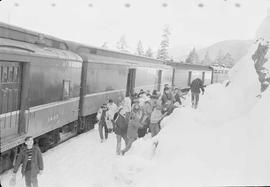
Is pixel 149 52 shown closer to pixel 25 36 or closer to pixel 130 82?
pixel 130 82

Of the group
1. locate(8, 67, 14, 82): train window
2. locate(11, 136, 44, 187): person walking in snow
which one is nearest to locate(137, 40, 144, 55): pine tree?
locate(8, 67, 14, 82): train window

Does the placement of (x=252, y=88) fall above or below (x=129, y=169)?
above

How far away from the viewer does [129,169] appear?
7949mm

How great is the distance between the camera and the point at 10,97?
8.94 m

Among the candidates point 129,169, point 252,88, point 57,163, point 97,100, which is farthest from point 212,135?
point 97,100

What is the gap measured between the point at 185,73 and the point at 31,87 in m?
30.0

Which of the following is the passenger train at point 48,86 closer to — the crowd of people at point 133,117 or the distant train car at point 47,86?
the distant train car at point 47,86

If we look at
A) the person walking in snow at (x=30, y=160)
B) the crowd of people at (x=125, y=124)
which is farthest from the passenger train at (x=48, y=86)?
the person walking in snow at (x=30, y=160)

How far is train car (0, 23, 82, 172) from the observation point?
8.73 meters

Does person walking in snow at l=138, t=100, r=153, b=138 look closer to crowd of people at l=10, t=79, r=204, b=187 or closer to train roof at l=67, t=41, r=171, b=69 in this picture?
crowd of people at l=10, t=79, r=204, b=187

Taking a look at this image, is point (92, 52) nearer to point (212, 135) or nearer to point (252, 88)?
point (252, 88)

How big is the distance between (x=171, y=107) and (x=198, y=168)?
598 centimetres

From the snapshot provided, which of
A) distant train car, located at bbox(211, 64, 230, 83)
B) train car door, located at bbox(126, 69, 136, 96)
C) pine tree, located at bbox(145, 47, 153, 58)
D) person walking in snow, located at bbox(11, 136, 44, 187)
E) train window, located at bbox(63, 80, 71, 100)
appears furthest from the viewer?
pine tree, located at bbox(145, 47, 153, 58)

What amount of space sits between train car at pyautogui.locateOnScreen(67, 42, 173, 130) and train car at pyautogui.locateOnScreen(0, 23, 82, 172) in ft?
5.40
